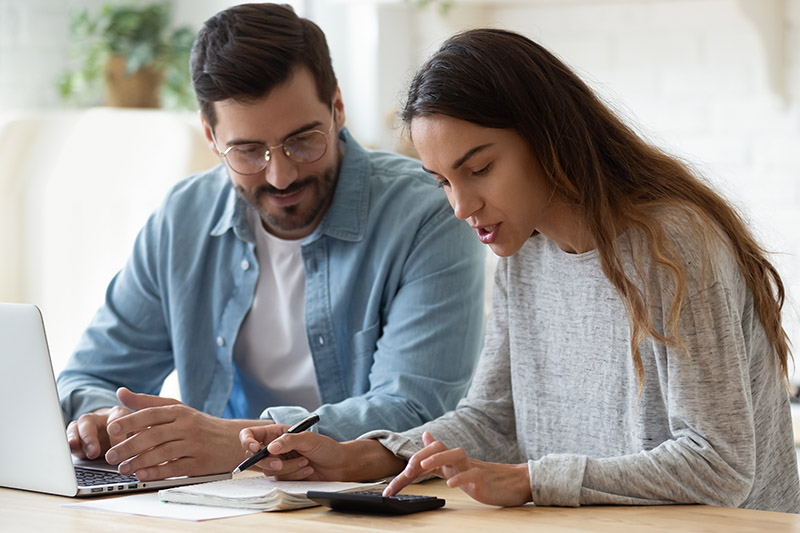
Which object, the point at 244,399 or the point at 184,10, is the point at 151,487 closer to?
the point at 244,399

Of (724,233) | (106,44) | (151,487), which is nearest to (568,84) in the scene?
(724,233)

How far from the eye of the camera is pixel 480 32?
1353 mm

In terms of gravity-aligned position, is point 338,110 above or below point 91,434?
above

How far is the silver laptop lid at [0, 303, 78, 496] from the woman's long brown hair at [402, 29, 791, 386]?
0.54m

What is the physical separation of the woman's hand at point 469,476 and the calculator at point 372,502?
0.10ft

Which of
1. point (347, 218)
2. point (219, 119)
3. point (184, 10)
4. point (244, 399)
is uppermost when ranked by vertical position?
point (184, 10)

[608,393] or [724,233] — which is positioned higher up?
[724,233]

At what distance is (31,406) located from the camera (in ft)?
4.19

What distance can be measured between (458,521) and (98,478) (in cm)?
52

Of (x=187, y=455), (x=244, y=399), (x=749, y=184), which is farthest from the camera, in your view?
(x=749, y=184)

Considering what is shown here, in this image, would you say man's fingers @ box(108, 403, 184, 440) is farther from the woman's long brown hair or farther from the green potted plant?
the green potted plant

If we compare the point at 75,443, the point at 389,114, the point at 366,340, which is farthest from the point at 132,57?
the point at 75,443

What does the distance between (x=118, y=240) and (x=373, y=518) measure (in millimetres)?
1882

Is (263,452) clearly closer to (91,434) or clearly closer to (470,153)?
(91,434)
